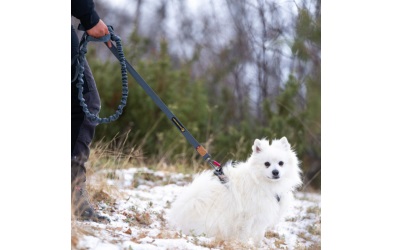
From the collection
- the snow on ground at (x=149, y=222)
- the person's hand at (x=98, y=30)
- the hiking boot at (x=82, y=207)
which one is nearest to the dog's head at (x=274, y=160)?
the snow on ground at (x=149, y=222)

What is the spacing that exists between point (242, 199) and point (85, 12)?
1.20 metres

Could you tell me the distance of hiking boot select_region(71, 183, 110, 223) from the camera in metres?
2.72

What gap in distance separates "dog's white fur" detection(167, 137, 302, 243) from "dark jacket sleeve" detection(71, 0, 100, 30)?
1013mm

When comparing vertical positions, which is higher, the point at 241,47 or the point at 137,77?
the point at 241,47

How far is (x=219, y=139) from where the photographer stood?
556 centimetres

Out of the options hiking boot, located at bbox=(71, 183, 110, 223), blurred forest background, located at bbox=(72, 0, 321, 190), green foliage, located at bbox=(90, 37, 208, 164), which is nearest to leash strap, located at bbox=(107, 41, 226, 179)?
hiking boot, located at bbox=(71, 183, 110, 223)

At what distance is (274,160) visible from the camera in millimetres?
3035

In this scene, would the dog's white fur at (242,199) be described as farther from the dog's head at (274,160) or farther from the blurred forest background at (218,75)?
the blurred forest background at (218,75)

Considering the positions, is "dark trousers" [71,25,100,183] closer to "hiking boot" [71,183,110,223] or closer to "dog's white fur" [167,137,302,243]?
"hiking boot" [71,183,110,223]

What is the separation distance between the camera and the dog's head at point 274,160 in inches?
118
